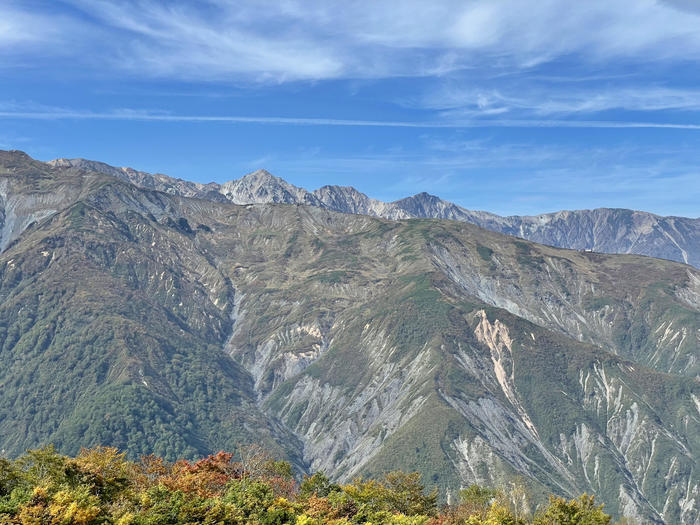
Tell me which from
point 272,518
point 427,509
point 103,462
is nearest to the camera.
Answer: point 272,518

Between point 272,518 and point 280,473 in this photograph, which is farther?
point 280,473

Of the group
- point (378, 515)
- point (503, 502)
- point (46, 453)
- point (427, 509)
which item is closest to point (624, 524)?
point (503, 502)

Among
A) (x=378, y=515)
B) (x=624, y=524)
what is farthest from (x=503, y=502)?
(x=378, y=515)

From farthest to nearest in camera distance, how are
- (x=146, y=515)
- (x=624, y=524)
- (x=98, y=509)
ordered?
(x=624, y=524)
(x=146, y=515)
(x=98, y=509)

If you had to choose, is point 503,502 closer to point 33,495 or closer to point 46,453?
point 46,453

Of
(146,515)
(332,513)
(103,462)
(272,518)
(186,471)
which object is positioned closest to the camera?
(146,515)

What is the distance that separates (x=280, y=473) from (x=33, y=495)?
294 ft

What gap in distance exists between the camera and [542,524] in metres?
115

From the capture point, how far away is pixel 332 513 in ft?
342

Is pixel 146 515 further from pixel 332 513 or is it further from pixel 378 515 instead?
pixel 378 515

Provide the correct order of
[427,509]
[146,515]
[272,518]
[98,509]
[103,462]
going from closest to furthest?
[98,509]
[146,515]
[272,518]
[103,462]
[427,509]

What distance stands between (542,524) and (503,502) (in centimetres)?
5417

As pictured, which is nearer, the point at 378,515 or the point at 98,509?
the point at 98,509

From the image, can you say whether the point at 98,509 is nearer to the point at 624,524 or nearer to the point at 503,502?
the point at 503,502
